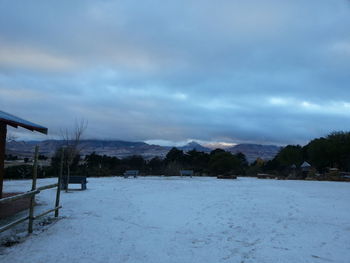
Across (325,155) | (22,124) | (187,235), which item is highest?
(325,155)

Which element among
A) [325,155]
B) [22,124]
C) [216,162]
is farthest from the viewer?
[325,155]

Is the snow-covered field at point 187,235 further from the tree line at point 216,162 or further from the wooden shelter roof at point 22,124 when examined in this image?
the tree line at point 216,162

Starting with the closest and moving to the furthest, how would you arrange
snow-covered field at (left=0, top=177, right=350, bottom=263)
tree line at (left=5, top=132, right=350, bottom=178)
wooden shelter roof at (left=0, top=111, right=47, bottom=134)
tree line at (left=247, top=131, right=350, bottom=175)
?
snow-covered field at (left=0, top=177, right=350, bottom=263)
wooden shelter roof at (left=0, top=111, right=47, bottom=134)
tree line at (left=5, top=132, right=350, bottom=178)
tree line at (left=247, top=131, right=350, bottom=175)

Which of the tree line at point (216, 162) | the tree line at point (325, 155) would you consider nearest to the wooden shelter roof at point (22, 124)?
the tree line at point (216, 162)

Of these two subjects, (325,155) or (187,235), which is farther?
(325,155)

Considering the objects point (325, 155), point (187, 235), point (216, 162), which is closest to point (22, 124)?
point (187, 235)

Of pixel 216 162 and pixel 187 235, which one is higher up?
pixel 216 162

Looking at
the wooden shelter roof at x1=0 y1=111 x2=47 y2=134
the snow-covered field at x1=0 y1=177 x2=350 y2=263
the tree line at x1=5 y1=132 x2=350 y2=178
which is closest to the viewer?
the snow-covered field at x1=0 y1=177 x2=350 y2=263

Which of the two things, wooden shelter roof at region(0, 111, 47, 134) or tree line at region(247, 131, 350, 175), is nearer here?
wooden shelter roof at region(0, 111, 47, 134)

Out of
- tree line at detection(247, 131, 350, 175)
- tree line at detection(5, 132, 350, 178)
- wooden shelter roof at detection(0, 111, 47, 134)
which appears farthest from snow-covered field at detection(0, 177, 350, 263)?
tree line at detection(247, 131, 350, 175)

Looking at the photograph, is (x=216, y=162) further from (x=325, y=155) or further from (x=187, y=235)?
(x=187, y=235)

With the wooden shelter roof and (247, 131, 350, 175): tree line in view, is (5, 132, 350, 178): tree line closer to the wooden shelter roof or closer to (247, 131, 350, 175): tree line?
(247, 131, 350, 175): tree line

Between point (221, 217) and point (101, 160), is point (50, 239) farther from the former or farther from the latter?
point (101, 160)

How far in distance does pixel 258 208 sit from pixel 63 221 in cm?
572
